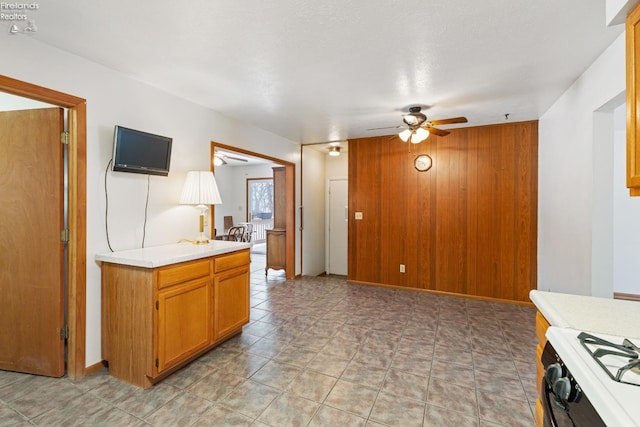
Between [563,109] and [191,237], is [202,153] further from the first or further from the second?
[563,109]

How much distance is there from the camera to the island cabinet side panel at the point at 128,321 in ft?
6.69

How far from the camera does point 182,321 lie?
7.36ft

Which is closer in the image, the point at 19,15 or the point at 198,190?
the point at 19,15

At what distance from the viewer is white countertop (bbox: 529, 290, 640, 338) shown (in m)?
1.03

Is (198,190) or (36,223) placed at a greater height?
(198,190)

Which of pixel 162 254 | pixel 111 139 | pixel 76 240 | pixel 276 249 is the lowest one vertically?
pixel 276 249

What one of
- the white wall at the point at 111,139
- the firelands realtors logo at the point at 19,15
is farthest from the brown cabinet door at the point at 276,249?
the firelands realtors logo at the point at 19,15

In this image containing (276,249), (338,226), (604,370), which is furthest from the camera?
(338,226)

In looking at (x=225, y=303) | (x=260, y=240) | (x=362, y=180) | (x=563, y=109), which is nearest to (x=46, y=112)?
(x=225, y=303)

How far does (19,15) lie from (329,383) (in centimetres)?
305

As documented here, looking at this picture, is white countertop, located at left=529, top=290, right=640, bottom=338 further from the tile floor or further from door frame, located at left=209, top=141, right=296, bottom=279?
door frame, located at left=209, top=141, right=296, bottom=279

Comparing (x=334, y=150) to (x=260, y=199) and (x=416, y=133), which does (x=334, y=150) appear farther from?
(x=260, y=199)

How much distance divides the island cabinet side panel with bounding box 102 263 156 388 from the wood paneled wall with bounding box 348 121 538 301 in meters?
3.40

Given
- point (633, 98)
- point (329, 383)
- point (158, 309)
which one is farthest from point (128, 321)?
point (633, 98)
